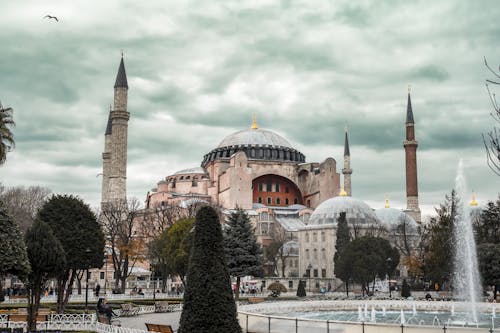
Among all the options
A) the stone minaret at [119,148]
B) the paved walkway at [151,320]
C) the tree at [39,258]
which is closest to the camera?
the tree at [39,258]

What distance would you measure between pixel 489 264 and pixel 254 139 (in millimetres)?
46229

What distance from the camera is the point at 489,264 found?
32469 millimetres

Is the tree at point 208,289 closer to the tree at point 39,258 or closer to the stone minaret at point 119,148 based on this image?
the tree at point 39,258

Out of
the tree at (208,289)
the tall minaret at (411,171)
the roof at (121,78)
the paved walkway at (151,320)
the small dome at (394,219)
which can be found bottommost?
the paved walkway at (151,320)

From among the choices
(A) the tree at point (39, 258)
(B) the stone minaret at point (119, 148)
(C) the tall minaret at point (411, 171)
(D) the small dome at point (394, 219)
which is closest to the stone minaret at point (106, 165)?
(B) the stone minaret at point (119, 148)

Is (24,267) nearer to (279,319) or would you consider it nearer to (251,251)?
(279,319)

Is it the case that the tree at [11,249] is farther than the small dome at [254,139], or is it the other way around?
the small dome at [254,139]

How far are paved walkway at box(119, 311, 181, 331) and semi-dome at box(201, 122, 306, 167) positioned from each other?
47.9 metres

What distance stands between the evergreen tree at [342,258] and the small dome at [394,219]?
12895 millimetres

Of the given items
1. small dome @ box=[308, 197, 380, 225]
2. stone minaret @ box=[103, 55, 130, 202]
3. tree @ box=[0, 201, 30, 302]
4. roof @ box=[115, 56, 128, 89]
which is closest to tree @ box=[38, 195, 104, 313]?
tree @ box=[0, 201, 30, 302]

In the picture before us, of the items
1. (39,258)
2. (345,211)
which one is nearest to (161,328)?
(39,258)

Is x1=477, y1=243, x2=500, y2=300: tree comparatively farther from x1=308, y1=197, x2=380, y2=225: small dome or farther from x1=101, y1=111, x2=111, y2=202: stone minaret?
x1=101, y1=111, x2=111, y2=202: stone minaret

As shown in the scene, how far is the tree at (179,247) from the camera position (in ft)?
101

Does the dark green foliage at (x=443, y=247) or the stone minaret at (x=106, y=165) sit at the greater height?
the stone minaret at (x=106, y=165)
